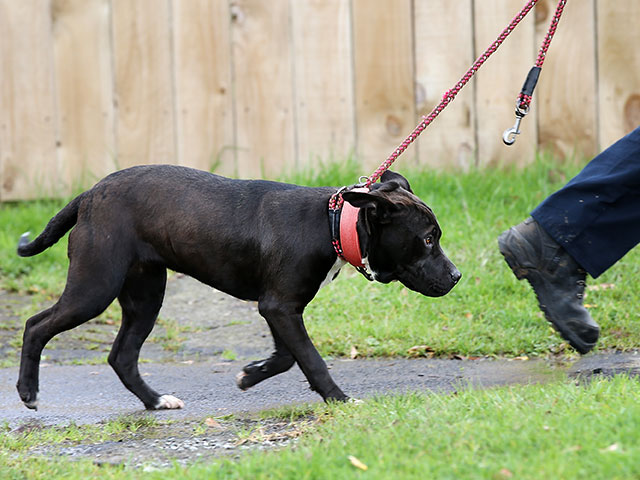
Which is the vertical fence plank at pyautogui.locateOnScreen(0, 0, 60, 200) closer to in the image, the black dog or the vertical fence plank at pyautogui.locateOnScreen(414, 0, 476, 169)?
the vertical fence plank at pyautogui.locateOnScreen(414, 0, 476, 169)

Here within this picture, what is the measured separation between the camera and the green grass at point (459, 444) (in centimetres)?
269

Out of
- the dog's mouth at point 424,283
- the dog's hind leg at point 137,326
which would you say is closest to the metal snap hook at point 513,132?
the dog's mouth at point 424,283

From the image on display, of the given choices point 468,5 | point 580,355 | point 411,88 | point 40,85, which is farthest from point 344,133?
point 580,355

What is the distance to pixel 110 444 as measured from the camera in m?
3.55

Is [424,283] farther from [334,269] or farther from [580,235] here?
[580,235]

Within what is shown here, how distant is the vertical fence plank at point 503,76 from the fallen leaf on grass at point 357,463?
14.7ft

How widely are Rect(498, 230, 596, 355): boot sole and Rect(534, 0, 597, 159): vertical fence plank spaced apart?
9.19 ft

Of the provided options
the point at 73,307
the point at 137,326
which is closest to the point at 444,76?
the point at 137,326

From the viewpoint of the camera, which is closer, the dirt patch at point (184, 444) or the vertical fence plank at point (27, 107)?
the dirt patch at point (184, 444)

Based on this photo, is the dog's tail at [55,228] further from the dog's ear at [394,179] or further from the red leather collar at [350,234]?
the dog's ear at [394,179]

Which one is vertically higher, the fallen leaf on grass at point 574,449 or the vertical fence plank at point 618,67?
the vertical fence plank at point 618,67

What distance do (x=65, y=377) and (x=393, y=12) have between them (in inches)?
148

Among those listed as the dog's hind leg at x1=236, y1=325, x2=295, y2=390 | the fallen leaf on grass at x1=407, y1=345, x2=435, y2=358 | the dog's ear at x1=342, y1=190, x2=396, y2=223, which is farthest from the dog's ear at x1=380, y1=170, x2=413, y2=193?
the fallen leaf on grass at x1=407, y1=345, x2=435, y2=358

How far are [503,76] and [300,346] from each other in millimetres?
3761
